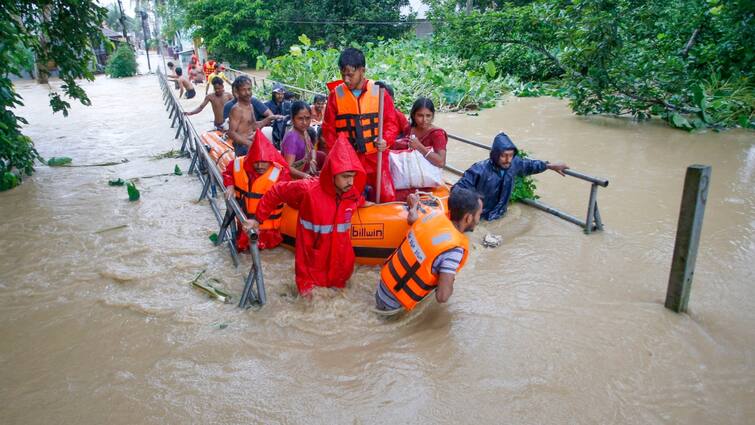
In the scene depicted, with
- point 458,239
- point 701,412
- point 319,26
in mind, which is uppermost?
point 319,26

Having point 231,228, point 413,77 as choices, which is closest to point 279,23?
point 413,77

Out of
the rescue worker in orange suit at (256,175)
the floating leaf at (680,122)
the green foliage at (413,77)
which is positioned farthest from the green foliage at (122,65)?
the rescue worker in orange suit at (256,175)

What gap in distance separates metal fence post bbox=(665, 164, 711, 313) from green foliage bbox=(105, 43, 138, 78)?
3288 centimetres

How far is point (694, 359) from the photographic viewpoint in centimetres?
311

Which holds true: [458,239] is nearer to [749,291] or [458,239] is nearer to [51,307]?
[749,291]

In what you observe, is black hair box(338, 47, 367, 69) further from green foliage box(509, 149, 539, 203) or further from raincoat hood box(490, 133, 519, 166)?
green foliage box(509, 149, 539, 203)

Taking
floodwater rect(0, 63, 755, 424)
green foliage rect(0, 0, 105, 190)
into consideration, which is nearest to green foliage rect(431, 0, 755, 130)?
floodwater rect(0, 63, 755, 424)

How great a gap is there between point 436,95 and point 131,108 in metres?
9.93

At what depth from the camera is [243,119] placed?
604cm

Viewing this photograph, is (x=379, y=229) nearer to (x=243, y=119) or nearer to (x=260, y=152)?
(x=260, y=152)

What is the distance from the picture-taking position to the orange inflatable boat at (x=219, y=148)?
630 centimetres

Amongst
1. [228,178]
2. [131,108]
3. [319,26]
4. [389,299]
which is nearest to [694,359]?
[389,299]

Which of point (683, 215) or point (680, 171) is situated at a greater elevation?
point (683, 215)

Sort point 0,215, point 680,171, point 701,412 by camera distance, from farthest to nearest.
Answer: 1. point 680,171
2. point 0,215
3. point 701,412
